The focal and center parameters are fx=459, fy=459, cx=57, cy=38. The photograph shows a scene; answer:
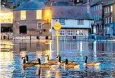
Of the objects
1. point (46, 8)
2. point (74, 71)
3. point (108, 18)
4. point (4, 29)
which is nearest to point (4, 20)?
point (4, 29)

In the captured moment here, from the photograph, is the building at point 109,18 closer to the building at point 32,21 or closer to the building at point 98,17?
the building at point 98,17

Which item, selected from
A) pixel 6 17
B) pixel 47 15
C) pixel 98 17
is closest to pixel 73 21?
pixel 47 15

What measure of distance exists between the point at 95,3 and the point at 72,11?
30638 mm

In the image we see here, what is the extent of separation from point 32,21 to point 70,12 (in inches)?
428

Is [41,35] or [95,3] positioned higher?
[95,3]

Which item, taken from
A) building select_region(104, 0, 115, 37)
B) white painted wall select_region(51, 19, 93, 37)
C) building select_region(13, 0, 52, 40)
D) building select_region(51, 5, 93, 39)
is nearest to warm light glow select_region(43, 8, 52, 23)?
building select_region(13, 0, 52, 40)

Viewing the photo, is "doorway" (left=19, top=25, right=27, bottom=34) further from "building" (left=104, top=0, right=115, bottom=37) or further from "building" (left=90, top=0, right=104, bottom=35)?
"building" (left=90, top=0, right=104, bottom=35)

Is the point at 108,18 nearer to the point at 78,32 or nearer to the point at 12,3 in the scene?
the point at 78,32

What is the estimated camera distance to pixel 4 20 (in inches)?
4850

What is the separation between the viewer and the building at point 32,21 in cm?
11006

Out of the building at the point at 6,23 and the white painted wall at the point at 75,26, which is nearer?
the white painted wall at the point at 75,26

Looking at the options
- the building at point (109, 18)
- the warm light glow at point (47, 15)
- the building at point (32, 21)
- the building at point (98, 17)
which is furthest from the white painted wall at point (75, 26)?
the building at point (98, 17)

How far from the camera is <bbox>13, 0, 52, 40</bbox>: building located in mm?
110062

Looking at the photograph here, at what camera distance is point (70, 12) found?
4601 inches
